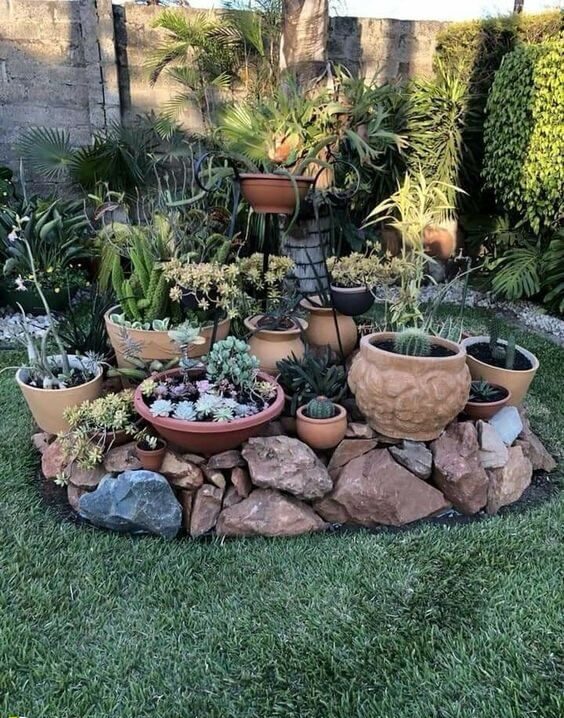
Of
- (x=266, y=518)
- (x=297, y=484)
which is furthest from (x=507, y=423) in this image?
(x=266, y=518)

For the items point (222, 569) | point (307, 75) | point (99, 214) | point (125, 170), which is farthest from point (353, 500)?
point (125, 170)

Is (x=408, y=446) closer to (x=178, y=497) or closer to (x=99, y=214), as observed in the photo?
(x=178, y=497)

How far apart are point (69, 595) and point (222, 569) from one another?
1.66 feet

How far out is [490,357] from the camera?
2.93m

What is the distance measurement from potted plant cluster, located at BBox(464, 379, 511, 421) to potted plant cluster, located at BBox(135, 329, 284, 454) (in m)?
0.93

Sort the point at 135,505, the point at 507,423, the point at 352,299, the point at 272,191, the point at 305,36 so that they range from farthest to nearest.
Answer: the point at 305,36
the point at 352,299
the point at 507,423
the point at 272,191
the point at 135,505

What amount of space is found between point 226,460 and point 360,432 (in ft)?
1.95

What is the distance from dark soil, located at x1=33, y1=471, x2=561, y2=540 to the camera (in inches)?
87.0

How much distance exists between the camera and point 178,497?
2217 mm

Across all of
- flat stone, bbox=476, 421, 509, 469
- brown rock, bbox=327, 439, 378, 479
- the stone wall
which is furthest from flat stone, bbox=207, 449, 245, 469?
the stone wall

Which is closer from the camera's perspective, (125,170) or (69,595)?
(69,595)

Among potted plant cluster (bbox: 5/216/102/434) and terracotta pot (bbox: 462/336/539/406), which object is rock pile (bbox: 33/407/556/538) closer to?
potted plant cluster (bbox: 5/216/102/434)

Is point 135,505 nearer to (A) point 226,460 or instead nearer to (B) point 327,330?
(A) point 226,460

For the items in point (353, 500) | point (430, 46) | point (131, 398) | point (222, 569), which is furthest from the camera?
point (430, 46)
